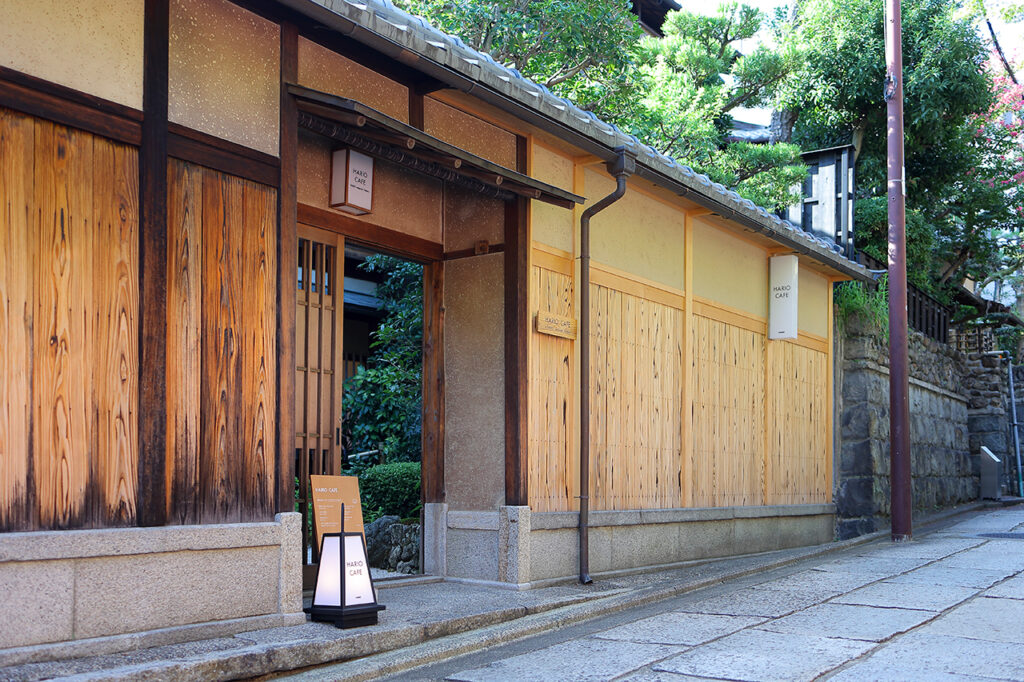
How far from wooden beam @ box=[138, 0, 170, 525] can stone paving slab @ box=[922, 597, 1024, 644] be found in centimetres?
550

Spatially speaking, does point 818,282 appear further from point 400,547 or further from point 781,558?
point 400,547

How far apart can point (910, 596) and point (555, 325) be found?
4.07m

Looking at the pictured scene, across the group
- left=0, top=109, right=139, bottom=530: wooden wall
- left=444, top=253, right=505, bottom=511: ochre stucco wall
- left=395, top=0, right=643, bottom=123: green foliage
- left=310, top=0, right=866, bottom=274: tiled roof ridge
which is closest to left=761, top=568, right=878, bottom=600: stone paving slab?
left=444, top=253, right=505, bottom=511: ochre stucco wall

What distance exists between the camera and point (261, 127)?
6629 mm

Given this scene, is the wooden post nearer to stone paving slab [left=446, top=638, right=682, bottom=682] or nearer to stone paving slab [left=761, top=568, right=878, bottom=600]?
stone paving slab [left=446, top=638, right=682, bottom=682]

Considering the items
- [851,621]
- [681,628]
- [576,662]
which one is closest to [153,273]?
[576,662]

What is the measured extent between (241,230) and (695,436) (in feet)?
22.5

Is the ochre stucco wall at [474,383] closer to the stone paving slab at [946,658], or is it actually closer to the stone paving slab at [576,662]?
the stone paving slab at [576,662]

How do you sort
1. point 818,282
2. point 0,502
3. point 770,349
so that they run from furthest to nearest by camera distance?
point 818,282
point 770,349
point 0,502

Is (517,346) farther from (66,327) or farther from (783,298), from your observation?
(783,298)

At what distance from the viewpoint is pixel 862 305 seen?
16188 mm

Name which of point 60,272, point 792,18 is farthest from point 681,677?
point 792,18

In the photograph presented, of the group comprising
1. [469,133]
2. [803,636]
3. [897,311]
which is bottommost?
[803,636]

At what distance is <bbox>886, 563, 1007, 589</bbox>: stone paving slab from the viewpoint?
9383 millimetres
